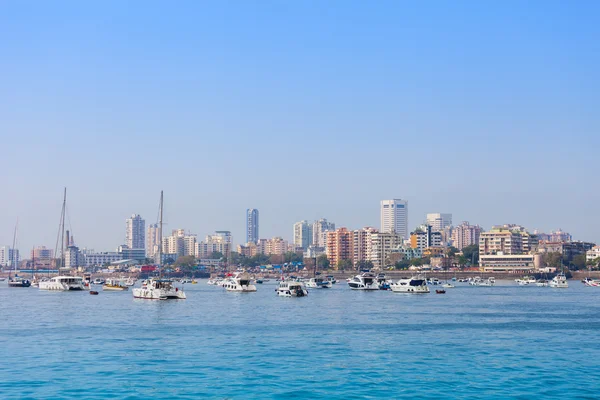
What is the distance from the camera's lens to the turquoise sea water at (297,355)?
1289 inches

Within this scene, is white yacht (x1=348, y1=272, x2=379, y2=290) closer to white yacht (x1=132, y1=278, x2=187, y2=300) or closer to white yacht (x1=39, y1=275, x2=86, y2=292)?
white yacht (x1=132, y1=278, x2=187, y2=300)

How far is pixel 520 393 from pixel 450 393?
2.79 meters

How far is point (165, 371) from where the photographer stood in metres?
36.9

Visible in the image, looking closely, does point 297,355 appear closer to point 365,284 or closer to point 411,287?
point 411,287

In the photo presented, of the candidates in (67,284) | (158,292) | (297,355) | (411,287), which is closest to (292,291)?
(158,292)

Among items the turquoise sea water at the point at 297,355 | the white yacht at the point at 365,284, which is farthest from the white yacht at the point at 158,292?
the white yacht at the point at 365,284

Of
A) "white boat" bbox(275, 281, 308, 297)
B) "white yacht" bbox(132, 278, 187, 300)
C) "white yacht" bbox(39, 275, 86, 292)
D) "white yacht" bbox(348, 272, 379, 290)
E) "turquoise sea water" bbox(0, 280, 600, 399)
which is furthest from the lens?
"white yacht" bbox(348, 272, 379, 290)

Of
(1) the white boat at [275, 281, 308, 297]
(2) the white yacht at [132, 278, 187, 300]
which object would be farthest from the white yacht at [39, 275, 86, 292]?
(1) the white boat at [275, 281, 308, 297]

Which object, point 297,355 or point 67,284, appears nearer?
point 297,355

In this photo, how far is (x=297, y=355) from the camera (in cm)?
4197

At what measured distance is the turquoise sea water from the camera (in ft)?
107

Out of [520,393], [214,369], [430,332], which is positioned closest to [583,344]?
[430,332]

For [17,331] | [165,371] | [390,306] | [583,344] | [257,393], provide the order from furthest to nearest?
[390,306], [17,331], [583,344], [165,371], [257,393]

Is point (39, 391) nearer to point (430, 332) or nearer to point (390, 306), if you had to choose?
point (430, 332)
